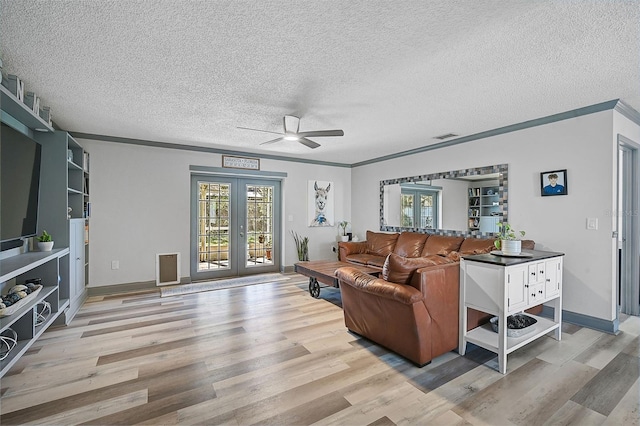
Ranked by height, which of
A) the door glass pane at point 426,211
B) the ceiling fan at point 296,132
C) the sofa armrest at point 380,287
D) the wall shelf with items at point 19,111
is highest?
the ceiling fan at point 296,132

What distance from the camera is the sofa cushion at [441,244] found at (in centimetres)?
455

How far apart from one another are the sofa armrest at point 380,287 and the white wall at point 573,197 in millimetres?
2406

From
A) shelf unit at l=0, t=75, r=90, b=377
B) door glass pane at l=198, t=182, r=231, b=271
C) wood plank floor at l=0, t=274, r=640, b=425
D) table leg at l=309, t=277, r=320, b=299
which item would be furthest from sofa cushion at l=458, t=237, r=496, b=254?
shelf unit at l=0, t=75, r=90, b=377

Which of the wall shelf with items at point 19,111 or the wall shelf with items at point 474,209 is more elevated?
the wall shelf with items at point 19,111

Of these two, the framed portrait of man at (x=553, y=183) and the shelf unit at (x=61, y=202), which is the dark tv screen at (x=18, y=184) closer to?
the shelf unit at (x=61, y=202)

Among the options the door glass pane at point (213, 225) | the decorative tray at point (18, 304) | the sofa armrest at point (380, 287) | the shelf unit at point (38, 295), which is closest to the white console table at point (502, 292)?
the sofa armrest at point (380, 287)

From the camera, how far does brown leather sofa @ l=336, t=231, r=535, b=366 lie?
2.42m

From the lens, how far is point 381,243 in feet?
19.0

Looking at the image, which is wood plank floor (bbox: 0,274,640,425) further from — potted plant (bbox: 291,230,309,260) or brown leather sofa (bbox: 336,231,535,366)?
potted plant (bbox: 291,230,309,260)

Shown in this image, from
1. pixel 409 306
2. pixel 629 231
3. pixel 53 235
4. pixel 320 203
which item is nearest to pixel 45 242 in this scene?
pixel 53 235

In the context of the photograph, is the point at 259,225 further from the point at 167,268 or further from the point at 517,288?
the point at 517,288

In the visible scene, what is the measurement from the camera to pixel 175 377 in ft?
7.73

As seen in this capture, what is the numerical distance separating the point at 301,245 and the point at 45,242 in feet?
13.8

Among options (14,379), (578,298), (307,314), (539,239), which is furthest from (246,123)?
(578,298)
